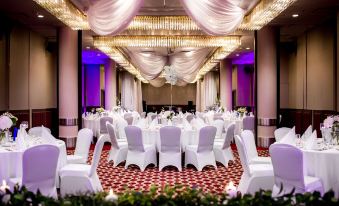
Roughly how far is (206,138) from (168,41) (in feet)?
15.2

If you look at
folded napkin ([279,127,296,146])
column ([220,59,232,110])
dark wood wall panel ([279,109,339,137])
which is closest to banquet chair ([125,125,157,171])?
folded napkin ([279,127,296,146])

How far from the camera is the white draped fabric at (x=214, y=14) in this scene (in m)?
5.98

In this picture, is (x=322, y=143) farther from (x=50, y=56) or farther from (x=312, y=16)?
(x=50, y=56)

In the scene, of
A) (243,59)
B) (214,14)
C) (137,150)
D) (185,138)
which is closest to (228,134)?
(185,138)

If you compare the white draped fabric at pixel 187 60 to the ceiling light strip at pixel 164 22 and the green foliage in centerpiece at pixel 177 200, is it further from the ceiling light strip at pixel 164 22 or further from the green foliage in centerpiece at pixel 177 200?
the green foliage in centerpiece at pixel 177 200

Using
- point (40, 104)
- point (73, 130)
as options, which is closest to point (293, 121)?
point (73, 130)

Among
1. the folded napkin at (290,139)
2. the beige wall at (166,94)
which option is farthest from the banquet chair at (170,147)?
the beige wall at (166,94)

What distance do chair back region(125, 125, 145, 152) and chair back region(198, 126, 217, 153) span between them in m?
1.10

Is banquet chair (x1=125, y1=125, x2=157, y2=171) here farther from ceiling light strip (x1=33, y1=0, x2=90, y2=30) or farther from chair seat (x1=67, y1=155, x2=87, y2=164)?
ceiling light strip (x1=33, y1=0, x2=90, y2=30)

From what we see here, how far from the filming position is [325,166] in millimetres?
4777

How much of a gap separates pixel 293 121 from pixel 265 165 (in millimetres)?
8574

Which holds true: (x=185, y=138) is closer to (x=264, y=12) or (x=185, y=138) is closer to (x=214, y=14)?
(x=214, y=14)

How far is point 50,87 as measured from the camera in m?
13.8

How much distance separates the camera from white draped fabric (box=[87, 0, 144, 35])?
19.3ft
